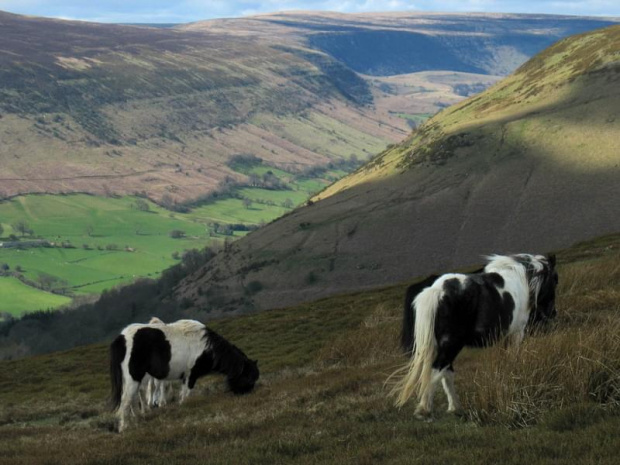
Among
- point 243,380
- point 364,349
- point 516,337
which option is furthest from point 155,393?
point 516,337

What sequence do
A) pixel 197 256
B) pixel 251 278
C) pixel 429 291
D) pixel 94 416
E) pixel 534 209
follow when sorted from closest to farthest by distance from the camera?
pixel 429 291, pixel 94 416, pixel 534 209, pixel 251 278, pixel 197 256

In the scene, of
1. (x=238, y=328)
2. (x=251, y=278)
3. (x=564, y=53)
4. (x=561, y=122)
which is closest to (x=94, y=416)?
(x=238, y=328)

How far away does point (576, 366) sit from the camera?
42.8 feet

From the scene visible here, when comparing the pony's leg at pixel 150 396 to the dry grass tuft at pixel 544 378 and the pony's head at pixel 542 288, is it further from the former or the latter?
the dry grass tuft at pixel 544 378

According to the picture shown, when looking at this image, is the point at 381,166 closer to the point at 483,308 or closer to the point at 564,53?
the point at 564,53

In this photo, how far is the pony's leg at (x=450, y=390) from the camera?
45.6ft

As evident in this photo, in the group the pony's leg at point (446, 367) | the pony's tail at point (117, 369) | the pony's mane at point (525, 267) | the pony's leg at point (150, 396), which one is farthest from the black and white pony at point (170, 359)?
the pony's mane at point (525, 267)

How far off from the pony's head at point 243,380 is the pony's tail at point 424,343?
10340 mm

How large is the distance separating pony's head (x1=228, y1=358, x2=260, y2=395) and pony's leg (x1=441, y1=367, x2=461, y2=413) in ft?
35.4

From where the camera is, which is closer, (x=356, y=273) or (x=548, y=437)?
(x=548, y=437)

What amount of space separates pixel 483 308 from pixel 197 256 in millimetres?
171816

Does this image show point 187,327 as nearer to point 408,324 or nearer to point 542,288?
point 408,324

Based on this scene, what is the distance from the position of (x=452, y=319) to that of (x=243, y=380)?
11169 mm

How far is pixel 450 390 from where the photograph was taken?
13.9 m
